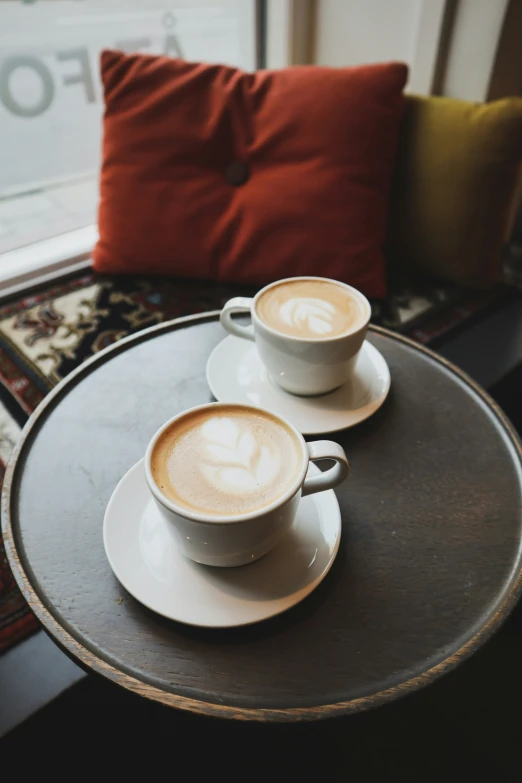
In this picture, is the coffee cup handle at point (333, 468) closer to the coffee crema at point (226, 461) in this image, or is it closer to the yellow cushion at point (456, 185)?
the coffee crema at point (226, 461)

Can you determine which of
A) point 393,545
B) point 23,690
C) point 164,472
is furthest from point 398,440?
point 23,690

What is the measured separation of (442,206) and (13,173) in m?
1.06

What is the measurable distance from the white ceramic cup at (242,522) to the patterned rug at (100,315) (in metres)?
0.59

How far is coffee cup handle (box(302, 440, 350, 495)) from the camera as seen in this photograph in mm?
481

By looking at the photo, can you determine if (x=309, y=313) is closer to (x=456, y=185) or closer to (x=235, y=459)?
(x=235, y=459)

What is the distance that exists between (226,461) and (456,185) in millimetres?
910

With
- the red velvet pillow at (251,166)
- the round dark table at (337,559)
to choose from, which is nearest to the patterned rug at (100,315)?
the red velvet pillow at (251,166)

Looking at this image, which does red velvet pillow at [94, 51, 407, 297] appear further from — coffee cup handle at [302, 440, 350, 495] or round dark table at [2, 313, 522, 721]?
coffee cup handle at [302, 440, 350, 495]

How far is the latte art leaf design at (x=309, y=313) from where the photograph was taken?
0.66 m

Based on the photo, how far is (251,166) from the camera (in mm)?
1183

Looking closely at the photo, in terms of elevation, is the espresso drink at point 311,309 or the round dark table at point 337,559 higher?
the espresso drink at point 311,309

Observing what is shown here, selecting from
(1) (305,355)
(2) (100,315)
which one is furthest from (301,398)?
(2) (100,315)

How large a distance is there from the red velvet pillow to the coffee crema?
0.69 m

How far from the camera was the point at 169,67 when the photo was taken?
1.15m
